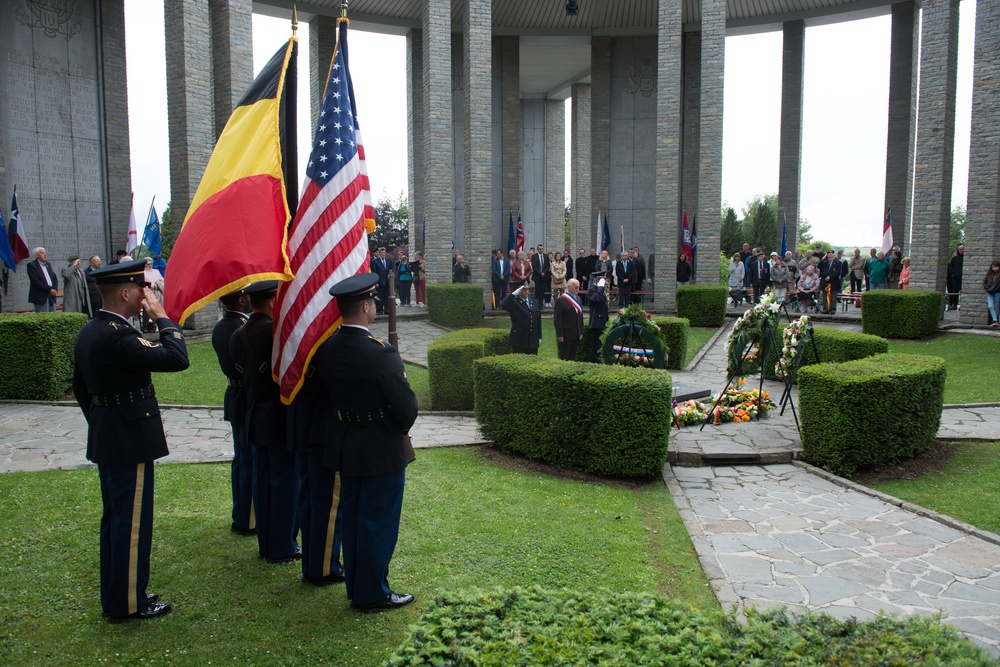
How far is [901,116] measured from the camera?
25594 mm

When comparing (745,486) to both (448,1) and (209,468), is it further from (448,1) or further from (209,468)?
(448,1)

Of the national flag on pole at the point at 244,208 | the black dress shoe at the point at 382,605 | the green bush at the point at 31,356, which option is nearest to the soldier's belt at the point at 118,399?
the national flag on pole at the point at 244,208

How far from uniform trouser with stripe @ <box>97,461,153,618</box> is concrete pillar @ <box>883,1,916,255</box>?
26.6m

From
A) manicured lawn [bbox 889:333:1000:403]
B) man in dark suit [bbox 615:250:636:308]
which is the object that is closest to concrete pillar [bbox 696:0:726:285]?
man in dark suit [bbox 615:250:636:308]

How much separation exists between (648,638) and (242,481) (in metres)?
4.01

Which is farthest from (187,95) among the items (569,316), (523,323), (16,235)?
(569,316)

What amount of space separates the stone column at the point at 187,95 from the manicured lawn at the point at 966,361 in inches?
626

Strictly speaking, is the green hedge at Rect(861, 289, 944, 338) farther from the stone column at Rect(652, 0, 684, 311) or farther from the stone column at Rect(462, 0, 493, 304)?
the stone column at Rect(462, 0, 493, 304)

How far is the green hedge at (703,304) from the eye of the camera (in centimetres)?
2033

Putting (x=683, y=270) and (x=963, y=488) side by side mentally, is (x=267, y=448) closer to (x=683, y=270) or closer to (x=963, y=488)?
(x=963, y=488)

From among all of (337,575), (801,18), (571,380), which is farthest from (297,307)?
(801,18)

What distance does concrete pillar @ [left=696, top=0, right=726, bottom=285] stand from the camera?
22.5m

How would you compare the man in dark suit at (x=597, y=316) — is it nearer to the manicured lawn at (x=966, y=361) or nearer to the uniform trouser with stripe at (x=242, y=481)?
the manicured lawn at (x=966, y=361)

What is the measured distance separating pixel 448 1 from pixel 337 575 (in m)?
20.7
